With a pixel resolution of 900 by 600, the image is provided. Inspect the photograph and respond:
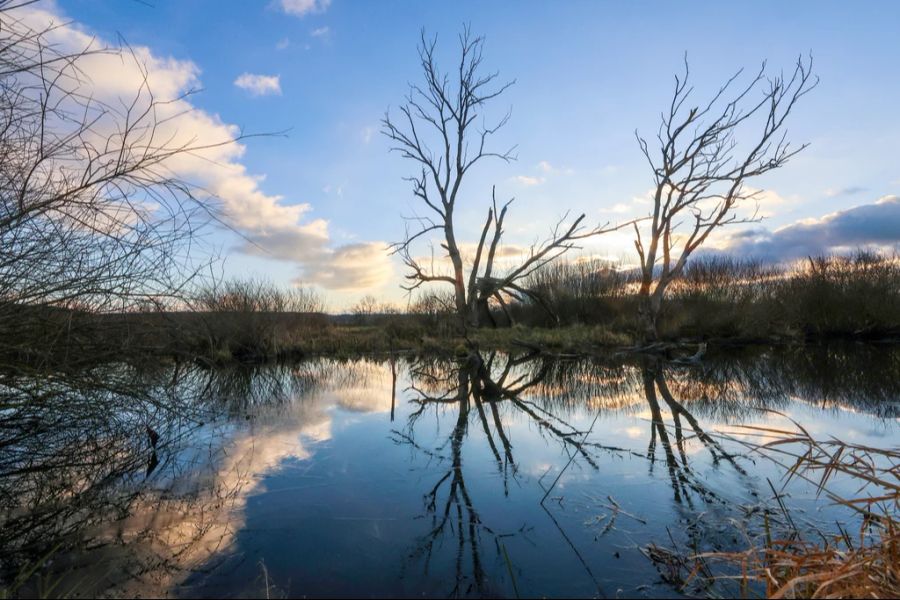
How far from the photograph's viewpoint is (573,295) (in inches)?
801

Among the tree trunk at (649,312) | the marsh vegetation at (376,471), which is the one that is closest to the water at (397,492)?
the marsh vegetation at (376,471)

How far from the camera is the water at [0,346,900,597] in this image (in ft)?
7.34

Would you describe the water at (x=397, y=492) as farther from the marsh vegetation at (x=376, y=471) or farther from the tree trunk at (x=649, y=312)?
the tree trunk at (x=649, y=312)

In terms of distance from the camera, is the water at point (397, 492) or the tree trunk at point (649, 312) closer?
the water at point (397, 492)

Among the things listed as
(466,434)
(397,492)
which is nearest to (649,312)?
(466,434)

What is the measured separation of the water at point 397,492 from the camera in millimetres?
2236

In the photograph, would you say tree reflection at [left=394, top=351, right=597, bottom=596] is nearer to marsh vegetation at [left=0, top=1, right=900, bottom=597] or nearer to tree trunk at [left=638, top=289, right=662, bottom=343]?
marsh vegetation at [left=0, top=1, right=900, bottom=597]

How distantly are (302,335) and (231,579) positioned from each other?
13.8 meters

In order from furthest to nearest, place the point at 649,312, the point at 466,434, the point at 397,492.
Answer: the point at 649,312
the point at 466,434
the point at 397,492

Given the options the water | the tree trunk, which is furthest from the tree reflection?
the tree trunk

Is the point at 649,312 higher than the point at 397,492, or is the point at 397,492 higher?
the point at 649,312

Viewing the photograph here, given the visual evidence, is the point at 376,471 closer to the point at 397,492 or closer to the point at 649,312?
the point at 397,492

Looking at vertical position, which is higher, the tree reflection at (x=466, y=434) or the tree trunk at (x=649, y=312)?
the tree trunk at (x=649, y=312)

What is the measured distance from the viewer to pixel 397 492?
3350 millimetres
